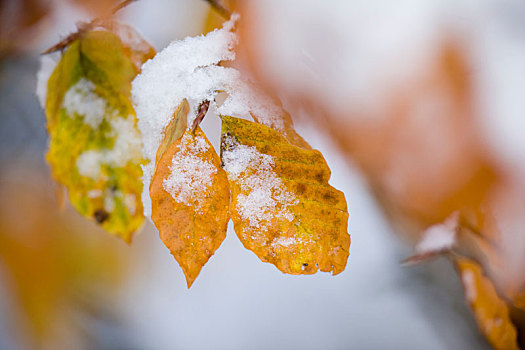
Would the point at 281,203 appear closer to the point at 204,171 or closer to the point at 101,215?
the point at 204,171

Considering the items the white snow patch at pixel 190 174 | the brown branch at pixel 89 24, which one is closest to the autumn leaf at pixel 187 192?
the white snow patch at pixel 190 174

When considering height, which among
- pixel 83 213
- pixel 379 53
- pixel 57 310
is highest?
pixel 379 53

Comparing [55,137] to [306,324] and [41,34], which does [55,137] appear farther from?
[306,324]

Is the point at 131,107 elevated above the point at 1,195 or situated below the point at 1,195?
above

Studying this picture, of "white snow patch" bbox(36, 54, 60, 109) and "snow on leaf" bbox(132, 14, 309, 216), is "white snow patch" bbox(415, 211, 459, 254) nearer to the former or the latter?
"snow on leaf" bbox(132, 14, 309, 216)

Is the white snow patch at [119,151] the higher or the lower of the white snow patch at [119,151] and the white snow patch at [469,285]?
the lower

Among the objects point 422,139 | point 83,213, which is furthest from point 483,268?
point 83,213

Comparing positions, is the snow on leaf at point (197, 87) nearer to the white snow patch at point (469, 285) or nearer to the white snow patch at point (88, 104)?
the white snow patch at point (88, 104)
